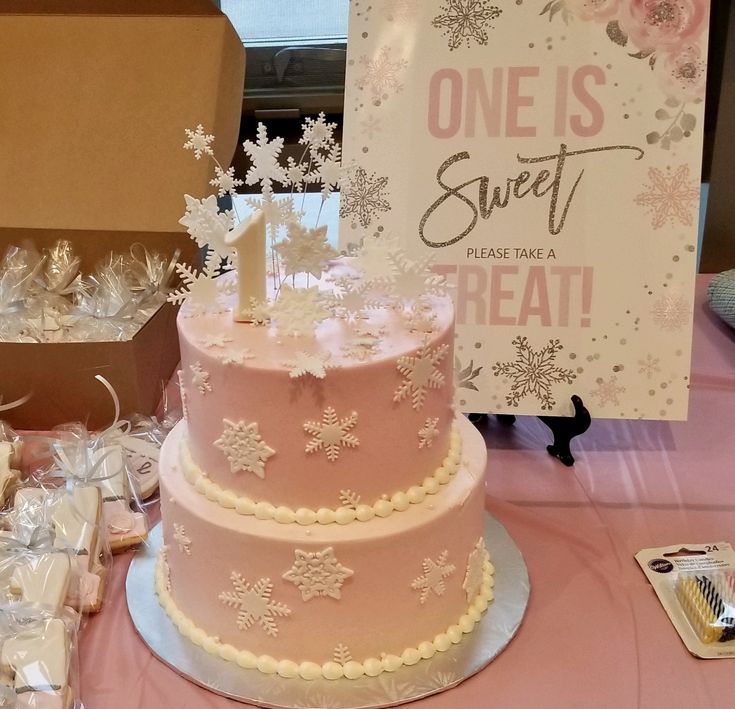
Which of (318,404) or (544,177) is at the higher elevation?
(544,177)

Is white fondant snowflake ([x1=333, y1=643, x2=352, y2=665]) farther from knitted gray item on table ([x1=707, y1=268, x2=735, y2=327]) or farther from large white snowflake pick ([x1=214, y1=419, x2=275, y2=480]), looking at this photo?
knitted gray item on table ([x1=707, y1=268, x2=735, y2=327])

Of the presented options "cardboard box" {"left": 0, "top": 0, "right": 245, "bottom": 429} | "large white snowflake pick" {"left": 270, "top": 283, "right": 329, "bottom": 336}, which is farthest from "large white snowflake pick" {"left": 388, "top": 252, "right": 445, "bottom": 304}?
"cardboard box" {"left": 0, "top": 0, "right": 245, "bottom": 429}

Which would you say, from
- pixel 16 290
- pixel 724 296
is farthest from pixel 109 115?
pixel 724 296

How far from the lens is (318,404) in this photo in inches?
36.4

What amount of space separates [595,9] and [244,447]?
90 cm

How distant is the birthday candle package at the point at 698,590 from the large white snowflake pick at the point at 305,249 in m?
0.69

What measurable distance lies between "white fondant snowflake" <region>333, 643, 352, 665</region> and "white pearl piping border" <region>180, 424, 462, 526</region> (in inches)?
6.8

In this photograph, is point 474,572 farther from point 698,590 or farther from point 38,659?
point 38,659

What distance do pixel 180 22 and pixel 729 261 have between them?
5.52 feet

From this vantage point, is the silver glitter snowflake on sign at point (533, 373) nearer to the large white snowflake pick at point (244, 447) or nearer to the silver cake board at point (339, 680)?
the silver cake board at point (339, 680)

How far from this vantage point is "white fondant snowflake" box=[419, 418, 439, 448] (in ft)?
3.31

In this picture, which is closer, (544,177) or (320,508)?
(320,508)

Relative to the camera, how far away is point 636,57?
1.29m

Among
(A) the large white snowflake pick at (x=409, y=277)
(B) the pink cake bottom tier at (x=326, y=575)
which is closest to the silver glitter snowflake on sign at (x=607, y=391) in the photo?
(B) the pink cake bottom tier at (x=326, y=575)
